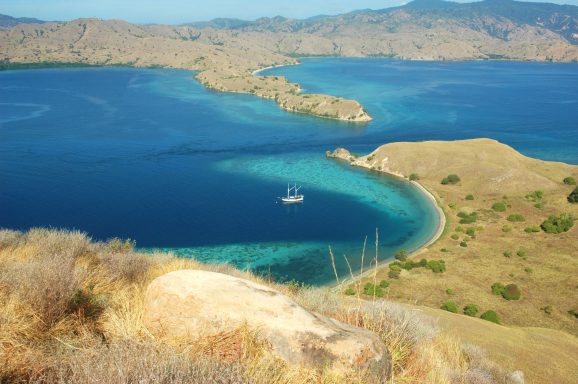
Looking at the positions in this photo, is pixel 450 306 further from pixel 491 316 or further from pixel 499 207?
pixel 499 207

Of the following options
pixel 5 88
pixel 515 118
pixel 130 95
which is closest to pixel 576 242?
pixel 515 118

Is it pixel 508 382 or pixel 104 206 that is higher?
pixel 508 382

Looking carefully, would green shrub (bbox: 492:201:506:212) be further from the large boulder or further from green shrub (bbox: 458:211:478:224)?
the large boulder

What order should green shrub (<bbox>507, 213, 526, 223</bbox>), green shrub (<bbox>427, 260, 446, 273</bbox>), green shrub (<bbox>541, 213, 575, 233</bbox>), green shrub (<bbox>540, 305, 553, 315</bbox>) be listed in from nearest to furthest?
green shrub (<bbox>540, 305, 553, 315</bbox>), green shrub (<bbox>427, 260, 446, 273</bbox>), green shrub (<bbox>541, 213, 575, 233</bbox>), green shrub (<bbox>507, 213, 526, 223</bbox>)

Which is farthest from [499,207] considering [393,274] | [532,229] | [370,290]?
[370,290]

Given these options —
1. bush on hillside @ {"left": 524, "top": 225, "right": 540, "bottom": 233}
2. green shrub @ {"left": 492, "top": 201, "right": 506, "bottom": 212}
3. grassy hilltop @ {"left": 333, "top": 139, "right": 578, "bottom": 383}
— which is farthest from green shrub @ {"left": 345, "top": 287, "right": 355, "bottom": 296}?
green shrub @ {"left": 492, "top": 201, "right": 506, "bottom": 212}

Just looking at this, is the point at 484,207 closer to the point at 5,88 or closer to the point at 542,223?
the point at 542,223
